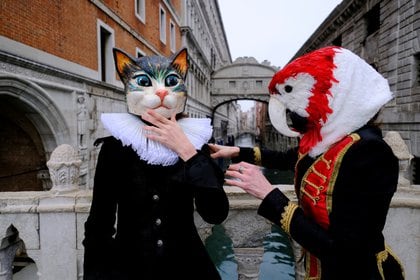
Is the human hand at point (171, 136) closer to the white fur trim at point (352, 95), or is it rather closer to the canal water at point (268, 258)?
the white fur trim at point (352, 95)

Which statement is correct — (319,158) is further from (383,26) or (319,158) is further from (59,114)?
(383,26)

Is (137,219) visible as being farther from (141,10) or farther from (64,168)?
(141,10)

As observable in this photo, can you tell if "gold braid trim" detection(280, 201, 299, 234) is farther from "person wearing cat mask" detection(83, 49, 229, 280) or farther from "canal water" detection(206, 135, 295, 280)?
"canal water" detection(206, 135, 295, 280)

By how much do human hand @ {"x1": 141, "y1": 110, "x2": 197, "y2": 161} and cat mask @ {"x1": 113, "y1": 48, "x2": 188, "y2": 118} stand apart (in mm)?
103

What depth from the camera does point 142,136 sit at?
1.51 m

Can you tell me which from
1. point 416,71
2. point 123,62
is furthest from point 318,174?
point 416,71

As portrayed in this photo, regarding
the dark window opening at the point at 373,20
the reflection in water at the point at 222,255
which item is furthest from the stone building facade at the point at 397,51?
the reflection in water at the point at 222,255

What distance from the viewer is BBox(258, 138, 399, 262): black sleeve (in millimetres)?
1114

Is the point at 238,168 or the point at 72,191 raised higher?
the point at 238,168

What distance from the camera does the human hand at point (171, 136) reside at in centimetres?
137

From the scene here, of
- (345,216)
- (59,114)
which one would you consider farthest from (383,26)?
(345,216)

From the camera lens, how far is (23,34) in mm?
5594

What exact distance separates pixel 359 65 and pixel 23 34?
6473mm

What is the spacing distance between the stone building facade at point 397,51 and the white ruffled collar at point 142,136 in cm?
1011
